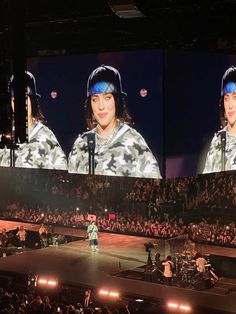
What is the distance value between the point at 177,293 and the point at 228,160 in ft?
8.23

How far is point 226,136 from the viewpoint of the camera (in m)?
10.4

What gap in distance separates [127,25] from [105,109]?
1.38 metres

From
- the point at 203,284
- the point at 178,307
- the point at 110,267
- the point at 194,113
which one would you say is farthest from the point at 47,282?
the point at 194,113

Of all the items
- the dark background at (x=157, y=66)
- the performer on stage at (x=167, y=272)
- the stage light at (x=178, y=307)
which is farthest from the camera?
the performer on stage at (x=167, y=272)

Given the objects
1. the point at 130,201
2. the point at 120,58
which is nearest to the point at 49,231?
the point at 130,201

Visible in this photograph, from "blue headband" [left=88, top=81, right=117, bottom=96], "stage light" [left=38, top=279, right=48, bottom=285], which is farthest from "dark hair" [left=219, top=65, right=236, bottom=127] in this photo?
"stage light" [left=38, top=279, right=48, bottom=285]

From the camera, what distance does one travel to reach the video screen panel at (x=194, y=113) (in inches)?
364

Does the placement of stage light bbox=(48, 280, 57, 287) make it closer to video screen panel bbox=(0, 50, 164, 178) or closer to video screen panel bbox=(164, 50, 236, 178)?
video screen panel bbox=(0, 50, 164, 178)

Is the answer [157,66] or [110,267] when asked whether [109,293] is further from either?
[157,66]

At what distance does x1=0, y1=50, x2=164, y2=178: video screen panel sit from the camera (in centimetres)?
933

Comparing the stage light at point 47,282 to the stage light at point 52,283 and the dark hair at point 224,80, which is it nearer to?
the stage light at point 52,283

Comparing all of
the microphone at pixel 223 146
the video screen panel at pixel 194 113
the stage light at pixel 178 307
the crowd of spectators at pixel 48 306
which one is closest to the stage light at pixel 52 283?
the crowd of spectators at pixel 48 306

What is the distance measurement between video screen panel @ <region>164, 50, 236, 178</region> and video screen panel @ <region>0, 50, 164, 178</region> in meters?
0.17

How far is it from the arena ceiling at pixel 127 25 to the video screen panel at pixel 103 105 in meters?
0.49
